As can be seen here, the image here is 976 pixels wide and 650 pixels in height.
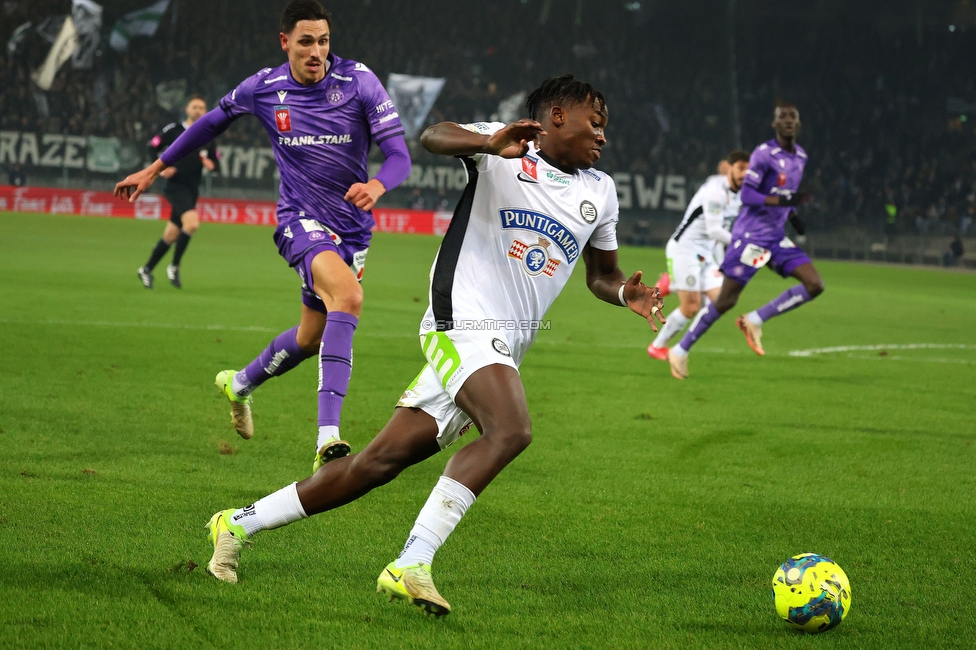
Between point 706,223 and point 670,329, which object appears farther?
point 706,223

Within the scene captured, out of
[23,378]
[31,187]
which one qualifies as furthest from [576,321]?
[31,187]

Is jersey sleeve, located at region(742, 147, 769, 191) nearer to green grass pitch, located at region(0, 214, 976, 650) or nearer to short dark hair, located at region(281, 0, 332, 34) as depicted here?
green grass pitch, located at region(0, 214, 976, 650)

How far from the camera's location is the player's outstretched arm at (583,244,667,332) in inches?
153

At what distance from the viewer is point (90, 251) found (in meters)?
20.1

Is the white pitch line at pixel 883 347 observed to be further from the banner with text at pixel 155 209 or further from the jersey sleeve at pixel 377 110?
the banner with text at pixel 155 209

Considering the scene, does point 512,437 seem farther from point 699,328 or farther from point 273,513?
point 699,328

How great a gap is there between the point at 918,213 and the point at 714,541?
33.5m

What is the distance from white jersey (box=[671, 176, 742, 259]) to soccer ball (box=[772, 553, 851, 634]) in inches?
342

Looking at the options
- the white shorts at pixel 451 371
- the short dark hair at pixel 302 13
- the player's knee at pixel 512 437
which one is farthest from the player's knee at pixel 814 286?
the player's knee at pixel 512 437

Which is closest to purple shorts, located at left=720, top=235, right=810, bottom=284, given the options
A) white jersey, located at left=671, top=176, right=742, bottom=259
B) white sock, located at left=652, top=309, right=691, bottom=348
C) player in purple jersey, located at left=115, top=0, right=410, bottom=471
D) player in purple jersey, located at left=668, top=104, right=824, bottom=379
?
player in purple jersey, located at left=668, top=104, right=824, bottom=379

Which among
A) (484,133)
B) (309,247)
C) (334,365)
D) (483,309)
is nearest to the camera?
(484,133)

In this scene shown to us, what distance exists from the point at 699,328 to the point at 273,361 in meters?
5.40

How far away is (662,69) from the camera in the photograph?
1581 inches

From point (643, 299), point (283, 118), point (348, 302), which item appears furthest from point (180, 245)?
point (643, 299)
